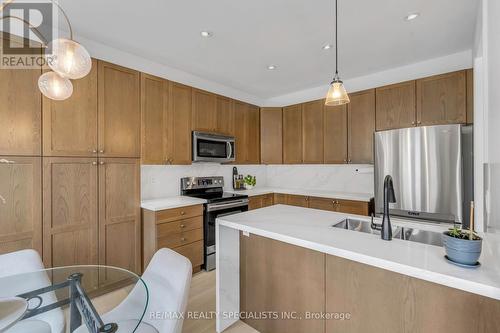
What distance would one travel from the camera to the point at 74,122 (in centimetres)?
223

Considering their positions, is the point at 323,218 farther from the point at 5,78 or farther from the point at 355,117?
the point at 5,78

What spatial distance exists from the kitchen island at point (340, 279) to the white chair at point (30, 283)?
3.33 feet

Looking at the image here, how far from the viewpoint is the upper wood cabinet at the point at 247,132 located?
3.92 m

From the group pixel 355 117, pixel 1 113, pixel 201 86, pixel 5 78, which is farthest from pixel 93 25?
pixel 355 117

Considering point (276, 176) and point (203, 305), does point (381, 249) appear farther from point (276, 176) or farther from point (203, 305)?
point (276, 176)

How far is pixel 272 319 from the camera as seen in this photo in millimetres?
1739

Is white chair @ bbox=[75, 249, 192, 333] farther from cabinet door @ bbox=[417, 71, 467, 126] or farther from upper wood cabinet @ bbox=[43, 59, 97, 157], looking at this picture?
cabinet door @ bbox=[417, 71, 467, 126]

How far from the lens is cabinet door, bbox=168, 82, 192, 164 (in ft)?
9.87

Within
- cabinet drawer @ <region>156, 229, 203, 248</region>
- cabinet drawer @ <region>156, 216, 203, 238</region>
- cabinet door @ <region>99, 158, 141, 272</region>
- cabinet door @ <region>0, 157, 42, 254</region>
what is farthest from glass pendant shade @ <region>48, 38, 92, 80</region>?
cabinet drawer @ <region>156, 229, 203, 248</region>

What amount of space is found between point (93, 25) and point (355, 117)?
3.23 meters

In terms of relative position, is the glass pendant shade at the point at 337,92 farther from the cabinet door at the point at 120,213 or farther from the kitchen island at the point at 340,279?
the cabinet door at the point at 120,213

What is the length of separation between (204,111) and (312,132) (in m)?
1.73

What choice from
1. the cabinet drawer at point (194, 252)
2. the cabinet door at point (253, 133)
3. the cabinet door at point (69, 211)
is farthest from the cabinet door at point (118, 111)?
the cabinet door at point (253, 133)

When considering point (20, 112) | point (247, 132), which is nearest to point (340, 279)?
point (20, 112)
